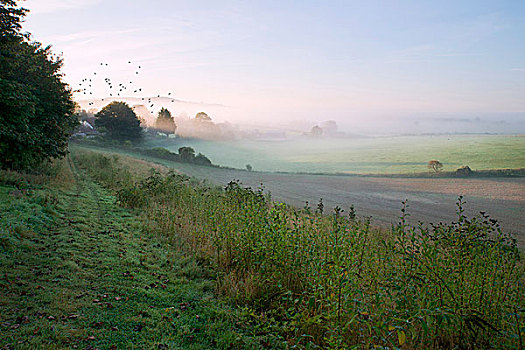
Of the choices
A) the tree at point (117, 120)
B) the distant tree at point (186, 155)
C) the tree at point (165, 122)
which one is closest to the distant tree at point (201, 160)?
the distant tree at point (186, 155)

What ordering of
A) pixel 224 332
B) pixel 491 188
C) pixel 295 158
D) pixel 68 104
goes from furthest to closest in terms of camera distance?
pixel 295 158, pixel 491 188, pixel 68 104, pixel 224 332

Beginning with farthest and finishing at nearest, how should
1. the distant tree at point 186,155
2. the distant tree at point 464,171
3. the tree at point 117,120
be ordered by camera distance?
the tree at point 117,120
the distant tree at point 186,155
the distant tree at point 464,171

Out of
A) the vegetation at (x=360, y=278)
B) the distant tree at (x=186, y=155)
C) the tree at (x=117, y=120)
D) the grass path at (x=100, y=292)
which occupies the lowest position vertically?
the grass path at (x=100, y=292)

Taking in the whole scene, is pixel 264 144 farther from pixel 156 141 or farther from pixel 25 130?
pixel 25 130

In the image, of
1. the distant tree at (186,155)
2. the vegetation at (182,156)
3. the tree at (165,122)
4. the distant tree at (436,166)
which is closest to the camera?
the distant tree at (436,166)

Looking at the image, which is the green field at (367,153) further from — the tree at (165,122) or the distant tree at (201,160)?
the tree at (165,122)

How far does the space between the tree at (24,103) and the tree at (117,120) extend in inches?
1468

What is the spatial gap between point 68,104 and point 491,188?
1063 inches

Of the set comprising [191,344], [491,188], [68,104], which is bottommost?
[191,344]

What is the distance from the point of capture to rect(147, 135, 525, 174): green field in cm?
2950

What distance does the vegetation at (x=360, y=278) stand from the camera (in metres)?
3.51

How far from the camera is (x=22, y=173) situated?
47.1 feet

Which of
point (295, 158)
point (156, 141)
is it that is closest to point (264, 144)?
point (295, 158)

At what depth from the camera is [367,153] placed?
2162 inches
